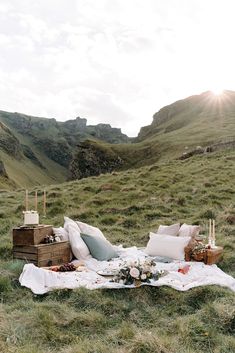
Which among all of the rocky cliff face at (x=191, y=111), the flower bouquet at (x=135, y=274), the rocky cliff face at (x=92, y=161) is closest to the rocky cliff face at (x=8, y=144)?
the rocky cliff face at (x=191, y=111)

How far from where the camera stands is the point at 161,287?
8391 millimetres

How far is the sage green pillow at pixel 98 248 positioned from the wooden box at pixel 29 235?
1.22 meters

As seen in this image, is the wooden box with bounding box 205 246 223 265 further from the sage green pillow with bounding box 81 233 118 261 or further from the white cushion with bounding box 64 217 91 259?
the white cushion with bounding box 64 217 91 259

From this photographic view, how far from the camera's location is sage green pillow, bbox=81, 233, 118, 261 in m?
10.8

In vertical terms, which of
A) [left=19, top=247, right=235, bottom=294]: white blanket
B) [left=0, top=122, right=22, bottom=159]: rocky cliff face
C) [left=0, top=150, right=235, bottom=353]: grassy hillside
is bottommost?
[left=0, top=150, right=235, bottom=353]: grassy hillside

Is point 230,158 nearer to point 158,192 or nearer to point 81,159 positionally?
point 158,192

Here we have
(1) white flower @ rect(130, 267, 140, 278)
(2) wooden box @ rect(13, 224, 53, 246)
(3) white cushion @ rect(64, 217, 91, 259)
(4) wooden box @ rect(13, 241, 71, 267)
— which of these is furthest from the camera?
(3) white cushion @ rect(64, 217, 91, 259)

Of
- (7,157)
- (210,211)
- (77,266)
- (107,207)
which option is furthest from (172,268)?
(7,157)

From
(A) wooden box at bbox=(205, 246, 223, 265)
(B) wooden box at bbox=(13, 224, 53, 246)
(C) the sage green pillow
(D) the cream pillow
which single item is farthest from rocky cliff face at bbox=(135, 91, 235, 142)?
(B) wooden box at bbox=(13, 224, 53, 246)

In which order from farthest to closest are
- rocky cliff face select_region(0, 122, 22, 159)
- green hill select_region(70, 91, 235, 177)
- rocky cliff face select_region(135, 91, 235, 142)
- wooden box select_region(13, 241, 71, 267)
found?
rocky cliff face select_region(0, 122, 22, 159)
rocky cliff face select_region(135, 91, 235, 142)
green hill select_region(70, 91, 235, 177)
wooden box select_region(13, 241, 71, 267)

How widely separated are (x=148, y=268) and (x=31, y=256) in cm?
317

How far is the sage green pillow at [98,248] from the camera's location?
10.8m

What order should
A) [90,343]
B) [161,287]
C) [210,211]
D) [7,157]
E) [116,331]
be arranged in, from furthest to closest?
[7,157] → [210,211] → [161,287] → [116,331] → [90,343]

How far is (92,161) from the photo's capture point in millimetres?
79000
